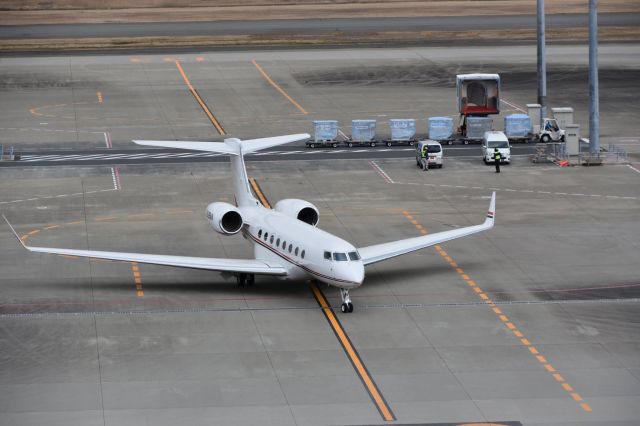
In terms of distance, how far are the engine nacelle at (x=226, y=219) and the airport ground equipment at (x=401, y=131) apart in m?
34.2

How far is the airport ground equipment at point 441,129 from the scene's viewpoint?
8250 cm

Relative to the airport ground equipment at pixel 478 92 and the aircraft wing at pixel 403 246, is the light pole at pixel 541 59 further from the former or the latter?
the aircraft wing at pixel 403 246

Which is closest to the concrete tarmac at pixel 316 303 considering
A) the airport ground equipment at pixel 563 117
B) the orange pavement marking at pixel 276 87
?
the airport ground equipment at pixel 563 117

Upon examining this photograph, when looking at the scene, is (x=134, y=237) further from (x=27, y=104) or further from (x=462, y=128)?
(x=27, y=104)

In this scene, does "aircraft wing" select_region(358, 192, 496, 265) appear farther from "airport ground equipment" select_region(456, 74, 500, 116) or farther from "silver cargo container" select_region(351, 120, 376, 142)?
"airport ground equipment" select_region(456, 74, 500, 116)

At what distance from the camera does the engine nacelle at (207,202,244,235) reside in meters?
48.8

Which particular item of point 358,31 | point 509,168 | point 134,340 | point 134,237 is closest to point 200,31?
point 358,31

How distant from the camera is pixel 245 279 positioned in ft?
160

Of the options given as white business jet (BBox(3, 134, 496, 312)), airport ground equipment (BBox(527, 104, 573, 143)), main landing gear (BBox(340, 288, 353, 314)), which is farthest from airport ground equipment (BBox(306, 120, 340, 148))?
main landing gear (BBox(340, 288, 353, 314))

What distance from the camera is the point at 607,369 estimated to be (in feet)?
127

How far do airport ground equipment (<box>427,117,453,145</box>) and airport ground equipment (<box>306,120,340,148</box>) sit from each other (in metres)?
6.19

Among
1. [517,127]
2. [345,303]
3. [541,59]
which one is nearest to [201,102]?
[517,127]

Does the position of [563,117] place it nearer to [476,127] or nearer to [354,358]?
[476,127]

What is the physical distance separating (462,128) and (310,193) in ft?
67.8
